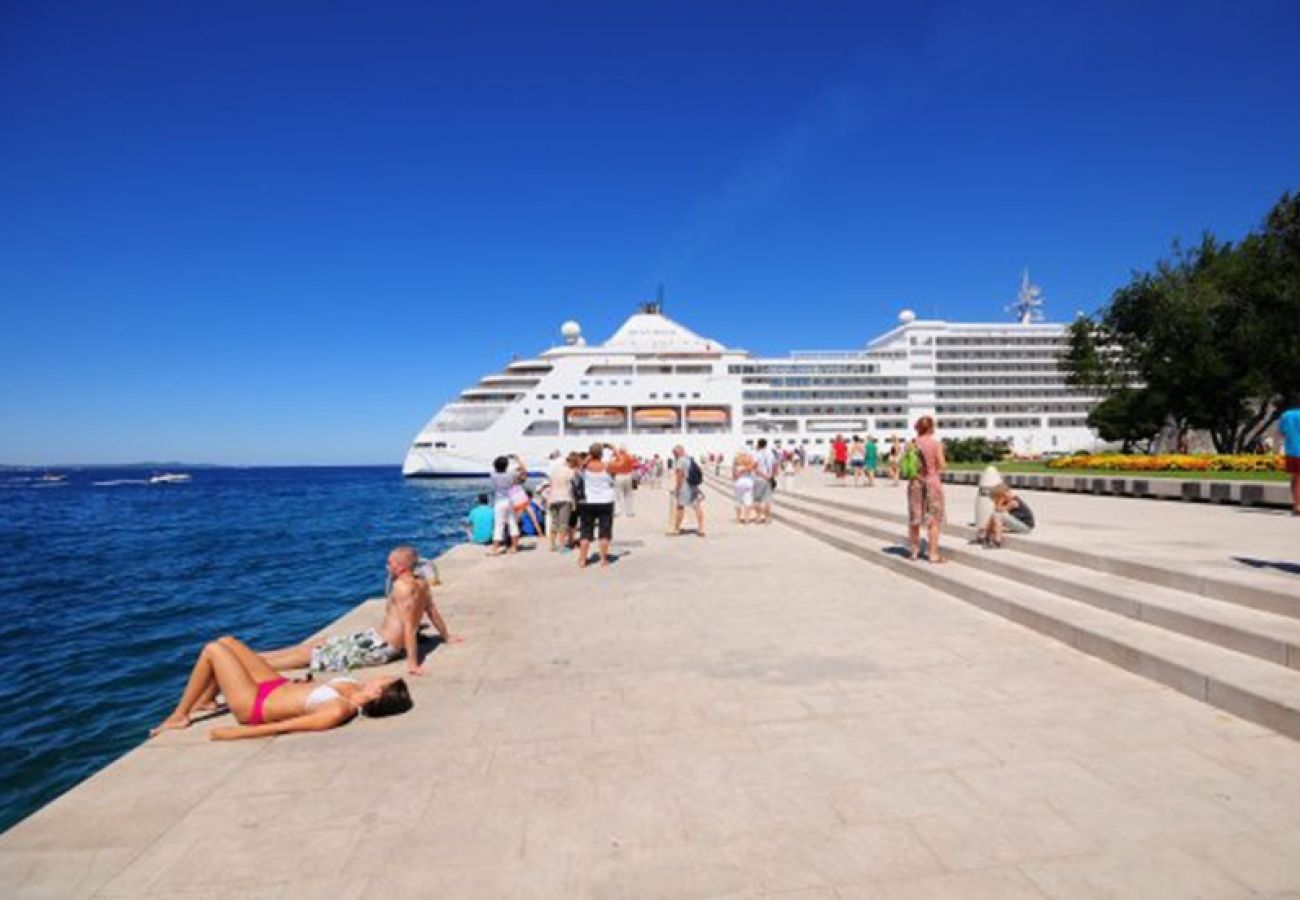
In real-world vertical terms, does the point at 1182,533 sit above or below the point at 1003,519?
below

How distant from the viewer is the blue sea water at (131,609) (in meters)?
5.83

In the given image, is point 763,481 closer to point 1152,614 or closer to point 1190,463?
point 1152,614

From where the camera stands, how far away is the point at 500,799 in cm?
282

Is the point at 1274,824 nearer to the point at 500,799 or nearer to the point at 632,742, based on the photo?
the point at 632,742

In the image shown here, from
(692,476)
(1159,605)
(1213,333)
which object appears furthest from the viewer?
(1213,333)

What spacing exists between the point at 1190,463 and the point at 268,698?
67.0 feet

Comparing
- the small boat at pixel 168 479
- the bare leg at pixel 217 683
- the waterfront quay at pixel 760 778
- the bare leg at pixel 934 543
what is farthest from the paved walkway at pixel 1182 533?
the small boat at pixel 168 479

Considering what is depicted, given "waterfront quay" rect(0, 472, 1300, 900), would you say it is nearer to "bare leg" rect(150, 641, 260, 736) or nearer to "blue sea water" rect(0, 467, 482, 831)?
"bare leg" rect(150, 641, 260, 736)

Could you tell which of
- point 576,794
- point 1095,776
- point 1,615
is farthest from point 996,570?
point 1,615

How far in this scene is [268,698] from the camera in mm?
3746

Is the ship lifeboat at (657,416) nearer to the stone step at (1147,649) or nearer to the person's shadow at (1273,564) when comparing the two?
the stone step at (1147,649)

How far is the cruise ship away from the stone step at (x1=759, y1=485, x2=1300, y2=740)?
51.2m

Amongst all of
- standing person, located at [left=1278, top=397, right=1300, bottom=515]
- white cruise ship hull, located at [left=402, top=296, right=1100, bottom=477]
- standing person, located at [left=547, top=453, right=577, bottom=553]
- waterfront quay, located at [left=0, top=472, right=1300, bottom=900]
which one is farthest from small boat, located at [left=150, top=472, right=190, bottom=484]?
standing person, located at [left=1278, top=397, right=1300, bottom=515]

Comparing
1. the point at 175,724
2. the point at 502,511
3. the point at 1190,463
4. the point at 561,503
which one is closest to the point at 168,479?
the point at 502,511
